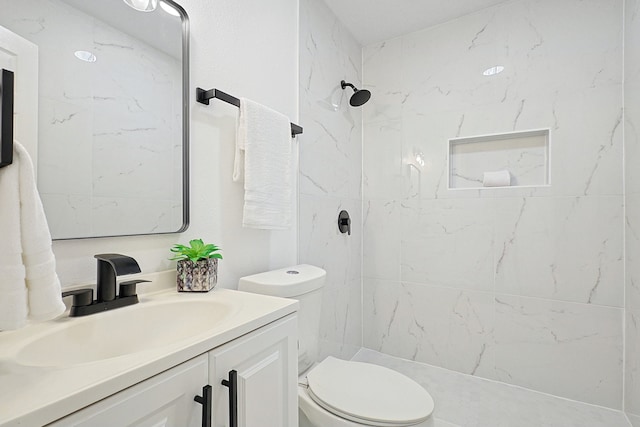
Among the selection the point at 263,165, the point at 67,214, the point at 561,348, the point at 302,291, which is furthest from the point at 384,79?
the point at 67,214

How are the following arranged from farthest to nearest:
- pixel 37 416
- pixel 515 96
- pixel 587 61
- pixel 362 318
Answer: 1. pixel 362 318
2. pixel 515 96
3. pixel 587 61
4. pixel 37 416

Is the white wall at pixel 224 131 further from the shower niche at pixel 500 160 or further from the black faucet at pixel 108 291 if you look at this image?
the shower niche at pixel 500 160

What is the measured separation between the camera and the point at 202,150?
1167mm

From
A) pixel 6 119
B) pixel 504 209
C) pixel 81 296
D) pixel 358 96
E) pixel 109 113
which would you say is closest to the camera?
pixel 6 119

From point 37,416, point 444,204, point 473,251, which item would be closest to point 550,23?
point 444,204

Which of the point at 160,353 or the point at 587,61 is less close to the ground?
the point at 587,61

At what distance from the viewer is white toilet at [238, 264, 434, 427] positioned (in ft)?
3.51

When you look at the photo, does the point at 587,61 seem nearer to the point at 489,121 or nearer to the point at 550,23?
the point at 550,23

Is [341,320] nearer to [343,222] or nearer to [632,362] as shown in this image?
[343,222]

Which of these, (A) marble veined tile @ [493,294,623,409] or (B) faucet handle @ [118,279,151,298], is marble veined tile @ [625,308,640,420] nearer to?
(A) marble veined tile @ [493,294,623,409]

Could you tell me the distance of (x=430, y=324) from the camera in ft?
6.98

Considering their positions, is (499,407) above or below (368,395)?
below

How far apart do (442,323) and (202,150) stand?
178 centimetres

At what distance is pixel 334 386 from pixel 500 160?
1.62 metres
